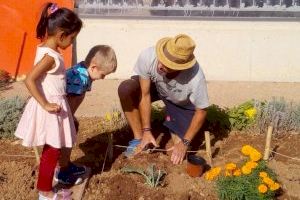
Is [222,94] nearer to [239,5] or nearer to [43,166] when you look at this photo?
[239,5]

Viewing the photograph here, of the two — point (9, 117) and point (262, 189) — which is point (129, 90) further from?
point (262, 189)

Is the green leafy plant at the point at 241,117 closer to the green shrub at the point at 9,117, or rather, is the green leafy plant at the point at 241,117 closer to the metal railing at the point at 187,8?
the metal railing at the point at 187,8

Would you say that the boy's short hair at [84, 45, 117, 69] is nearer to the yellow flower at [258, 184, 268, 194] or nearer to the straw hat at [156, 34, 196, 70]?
the straw hat at [156, 34, 196, 70]

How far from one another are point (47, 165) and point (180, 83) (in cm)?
131

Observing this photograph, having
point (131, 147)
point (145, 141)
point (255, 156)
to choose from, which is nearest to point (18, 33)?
point (131, 147)

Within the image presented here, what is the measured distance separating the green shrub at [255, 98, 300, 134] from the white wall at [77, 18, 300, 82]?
1485 millimetres

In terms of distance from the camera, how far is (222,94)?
6410mm

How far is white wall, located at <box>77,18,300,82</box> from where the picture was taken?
22.0ft

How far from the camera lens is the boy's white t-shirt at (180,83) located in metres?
4.48

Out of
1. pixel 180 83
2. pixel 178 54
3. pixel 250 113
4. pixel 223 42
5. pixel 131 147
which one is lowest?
pixel 131 147

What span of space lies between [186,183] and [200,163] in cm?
20

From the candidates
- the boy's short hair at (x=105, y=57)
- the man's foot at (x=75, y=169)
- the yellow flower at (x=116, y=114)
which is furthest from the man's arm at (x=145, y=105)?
the boy's short hair at (x=105, y=57)

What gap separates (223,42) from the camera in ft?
22.0

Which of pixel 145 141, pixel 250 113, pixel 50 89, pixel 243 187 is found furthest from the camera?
pixel 250 113
